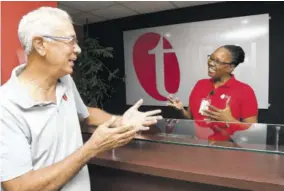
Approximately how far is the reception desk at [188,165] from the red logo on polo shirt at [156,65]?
134 inches

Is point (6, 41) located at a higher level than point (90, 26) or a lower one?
lower

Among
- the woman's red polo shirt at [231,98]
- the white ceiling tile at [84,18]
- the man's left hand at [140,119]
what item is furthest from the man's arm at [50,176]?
the white ceiling tile at [84,18]

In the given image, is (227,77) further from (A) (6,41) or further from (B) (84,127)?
(A) (6,41)

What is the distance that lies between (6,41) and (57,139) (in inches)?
61.8

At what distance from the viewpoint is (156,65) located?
192 inches

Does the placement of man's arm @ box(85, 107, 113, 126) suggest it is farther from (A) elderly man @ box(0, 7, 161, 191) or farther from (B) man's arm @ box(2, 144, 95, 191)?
(B) man's arm @ box(2, 144, 95, 191)

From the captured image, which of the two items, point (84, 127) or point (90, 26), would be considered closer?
point (84, 127)

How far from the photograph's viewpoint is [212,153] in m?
1.15

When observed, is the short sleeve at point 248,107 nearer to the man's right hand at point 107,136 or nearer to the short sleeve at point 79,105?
the short sleeve at point 79,105

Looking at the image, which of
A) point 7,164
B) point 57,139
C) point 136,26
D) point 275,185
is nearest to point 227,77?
point 275,185

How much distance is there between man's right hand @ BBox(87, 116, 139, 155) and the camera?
2.92ft

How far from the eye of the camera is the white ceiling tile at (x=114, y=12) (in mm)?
4473

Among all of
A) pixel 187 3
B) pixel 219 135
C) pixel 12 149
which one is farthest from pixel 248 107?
pixel 187 3

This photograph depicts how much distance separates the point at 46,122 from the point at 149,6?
3892 mm
